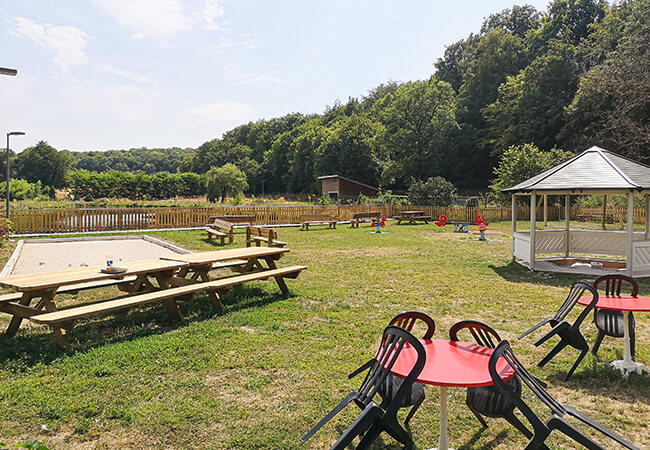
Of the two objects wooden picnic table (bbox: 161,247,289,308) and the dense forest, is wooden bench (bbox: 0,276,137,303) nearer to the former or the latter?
wooden picnic table (bbox: 161,247,289,308)

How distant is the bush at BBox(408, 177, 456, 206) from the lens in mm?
32031

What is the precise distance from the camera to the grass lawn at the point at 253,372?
330 cm

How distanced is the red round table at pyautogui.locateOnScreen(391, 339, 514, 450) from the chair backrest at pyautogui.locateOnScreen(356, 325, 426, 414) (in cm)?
12

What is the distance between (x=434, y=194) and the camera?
3212cm

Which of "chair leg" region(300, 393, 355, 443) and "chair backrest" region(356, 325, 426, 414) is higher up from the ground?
"chair backrest" region(356, 325, 426, 414)

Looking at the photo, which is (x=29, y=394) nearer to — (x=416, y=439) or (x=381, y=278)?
(x=416, y=439)

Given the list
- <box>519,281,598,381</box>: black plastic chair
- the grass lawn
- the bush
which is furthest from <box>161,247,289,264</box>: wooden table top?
the bush

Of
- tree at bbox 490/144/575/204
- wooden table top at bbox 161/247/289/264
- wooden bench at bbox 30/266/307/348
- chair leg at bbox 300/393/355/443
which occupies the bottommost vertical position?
chair leg at bbox 300/393/355/443

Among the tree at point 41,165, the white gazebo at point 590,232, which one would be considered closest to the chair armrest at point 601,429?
the white gazebo at point 590,232

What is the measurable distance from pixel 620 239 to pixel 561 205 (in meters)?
24.0

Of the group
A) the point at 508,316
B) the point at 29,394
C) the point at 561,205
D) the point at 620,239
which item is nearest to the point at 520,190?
the point at 620,239

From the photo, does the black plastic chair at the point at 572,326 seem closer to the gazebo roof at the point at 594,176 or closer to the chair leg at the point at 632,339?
the chair leg at the point at 632,339

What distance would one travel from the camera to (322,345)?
16.9ft

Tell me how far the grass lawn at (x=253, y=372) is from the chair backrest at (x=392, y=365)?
2.87ft
